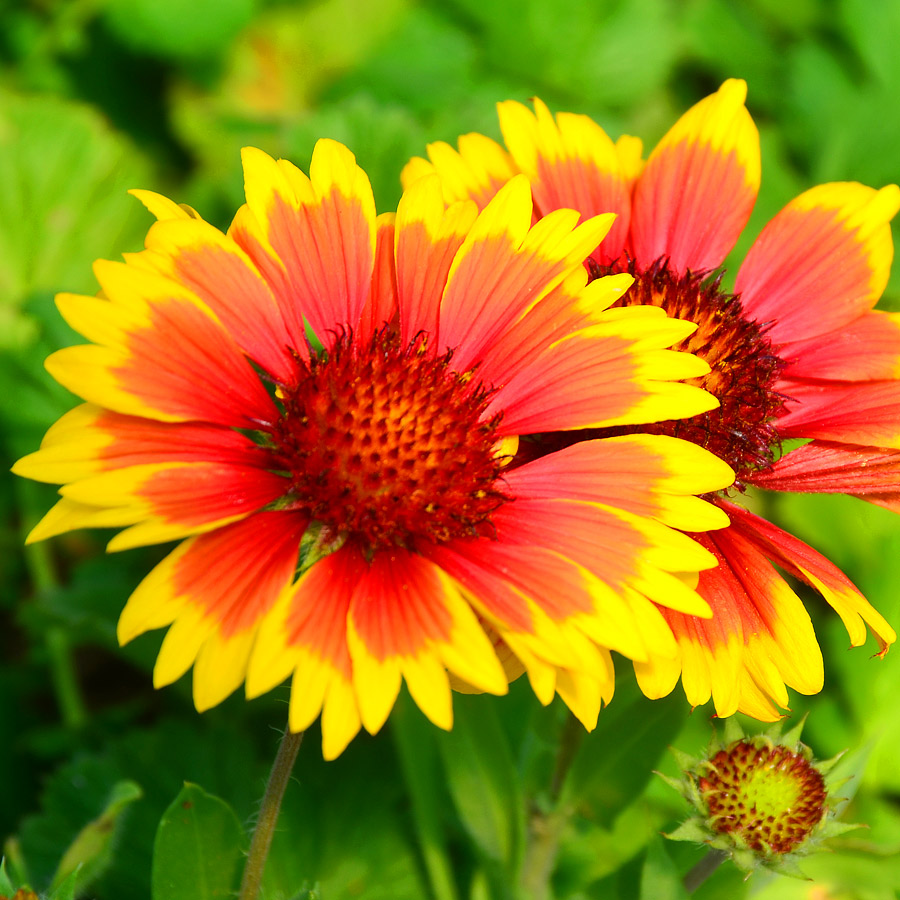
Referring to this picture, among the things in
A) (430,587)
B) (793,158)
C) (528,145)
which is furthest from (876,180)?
(430,587)

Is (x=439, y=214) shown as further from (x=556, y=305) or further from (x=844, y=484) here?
(x=844, y=484)

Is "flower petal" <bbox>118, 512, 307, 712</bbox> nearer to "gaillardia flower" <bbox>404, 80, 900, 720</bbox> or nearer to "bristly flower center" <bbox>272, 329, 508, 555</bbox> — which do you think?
"bristly flower center" <bbox>272, 329, 508, 555</bbox>

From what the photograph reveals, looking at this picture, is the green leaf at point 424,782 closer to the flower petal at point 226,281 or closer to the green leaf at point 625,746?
the green leaf at point 625,746

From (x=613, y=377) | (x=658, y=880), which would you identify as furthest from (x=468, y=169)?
(x=658, y=880)

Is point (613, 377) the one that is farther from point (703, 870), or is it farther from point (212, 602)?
point (703, 870)

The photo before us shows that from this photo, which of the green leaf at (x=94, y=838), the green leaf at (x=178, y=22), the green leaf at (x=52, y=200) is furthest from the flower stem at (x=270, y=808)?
the green leaf at (x=178, y=22)

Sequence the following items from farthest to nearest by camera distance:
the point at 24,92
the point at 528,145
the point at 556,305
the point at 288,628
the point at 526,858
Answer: the point at 24,92, the point at 526,858, the point at 528,145, the point at 556,305, the point at 288,628
